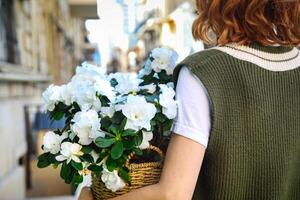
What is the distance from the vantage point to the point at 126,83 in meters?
1.34

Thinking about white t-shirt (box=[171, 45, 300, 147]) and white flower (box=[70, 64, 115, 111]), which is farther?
white flower (box=[70, 64, 115, 111])

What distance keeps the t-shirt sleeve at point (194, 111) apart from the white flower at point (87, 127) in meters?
0.21

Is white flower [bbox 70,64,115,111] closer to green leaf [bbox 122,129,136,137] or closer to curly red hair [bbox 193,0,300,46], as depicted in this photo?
green leaf [bbox 122,129,136,137]

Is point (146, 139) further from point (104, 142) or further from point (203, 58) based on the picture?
point (203, 58)

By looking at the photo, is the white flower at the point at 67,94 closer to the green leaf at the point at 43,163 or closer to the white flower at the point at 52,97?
the white flower at the point at 52,97

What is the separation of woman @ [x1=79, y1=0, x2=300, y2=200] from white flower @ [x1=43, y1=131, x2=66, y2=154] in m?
0.23

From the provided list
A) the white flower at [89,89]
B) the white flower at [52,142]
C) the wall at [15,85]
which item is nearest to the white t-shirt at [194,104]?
the white flower at [89,89]

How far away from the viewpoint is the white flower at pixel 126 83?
1305mm

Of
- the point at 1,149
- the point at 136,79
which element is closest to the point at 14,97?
the point at 1,149

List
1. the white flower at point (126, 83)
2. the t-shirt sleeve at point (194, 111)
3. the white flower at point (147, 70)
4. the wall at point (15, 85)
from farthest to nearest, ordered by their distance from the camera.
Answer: the wall at point (15, 85) → the white flower at point (147, 70) → the white flower at point (126, 83) → the t-shirt sleeve at point (194, 111)

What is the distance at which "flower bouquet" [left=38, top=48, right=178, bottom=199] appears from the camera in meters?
1.11

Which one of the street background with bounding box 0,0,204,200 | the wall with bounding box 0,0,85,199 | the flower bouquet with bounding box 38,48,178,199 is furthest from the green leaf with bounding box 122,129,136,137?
the wall with bounding box 0,0,85,199

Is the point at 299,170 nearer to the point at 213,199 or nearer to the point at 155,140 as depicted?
the point at 213,199

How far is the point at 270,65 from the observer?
3.83 feet
